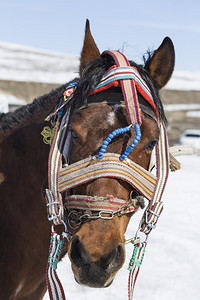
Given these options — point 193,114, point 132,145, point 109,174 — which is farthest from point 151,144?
point 193,114

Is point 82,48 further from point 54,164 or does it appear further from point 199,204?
point 199,204

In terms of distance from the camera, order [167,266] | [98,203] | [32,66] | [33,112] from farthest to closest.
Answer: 1. [32,66]
2. [167,266]
3. [33,112]
4. [98,203]

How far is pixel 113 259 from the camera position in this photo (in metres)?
1.58

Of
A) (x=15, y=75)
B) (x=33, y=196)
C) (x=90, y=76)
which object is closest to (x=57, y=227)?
(x=33, y=196)

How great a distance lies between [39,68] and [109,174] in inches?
937

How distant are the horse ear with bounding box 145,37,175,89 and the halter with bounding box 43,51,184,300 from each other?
21 centimetres

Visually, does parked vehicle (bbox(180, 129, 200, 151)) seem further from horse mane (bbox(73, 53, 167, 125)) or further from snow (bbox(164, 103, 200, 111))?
horse mane (bbox(73, 53, 167, 125))

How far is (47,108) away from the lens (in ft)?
7.77

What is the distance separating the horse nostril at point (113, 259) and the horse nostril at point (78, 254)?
73 mm

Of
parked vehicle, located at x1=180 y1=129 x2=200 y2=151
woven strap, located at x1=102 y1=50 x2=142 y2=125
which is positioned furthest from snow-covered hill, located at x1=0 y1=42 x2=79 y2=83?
woven strap, located at x1=102 y1=50 x2=142 y2=125

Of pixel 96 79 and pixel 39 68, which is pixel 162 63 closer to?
pixel 96 79

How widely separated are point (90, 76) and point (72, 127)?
0.31 metres

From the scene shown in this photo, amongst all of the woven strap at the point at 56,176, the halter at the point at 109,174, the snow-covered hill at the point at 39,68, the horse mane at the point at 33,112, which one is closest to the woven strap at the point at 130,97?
the halter at the point at 109,174

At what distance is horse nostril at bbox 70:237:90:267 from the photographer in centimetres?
154
